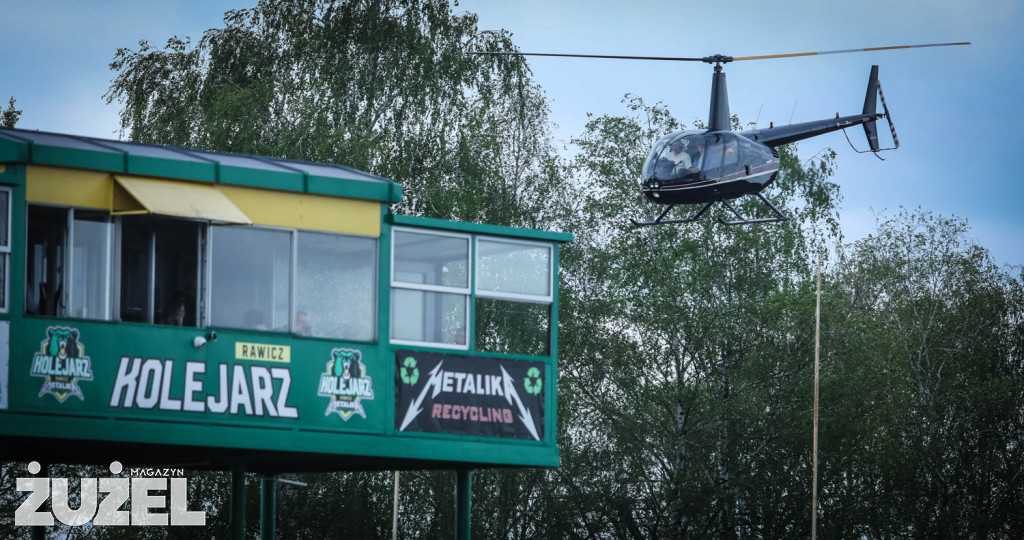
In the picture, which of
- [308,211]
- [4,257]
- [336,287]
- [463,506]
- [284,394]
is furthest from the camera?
[463,506]

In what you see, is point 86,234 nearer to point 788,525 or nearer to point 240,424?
point 240,424

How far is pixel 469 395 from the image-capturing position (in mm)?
21547

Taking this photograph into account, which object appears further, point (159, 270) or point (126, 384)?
point (159, 270)

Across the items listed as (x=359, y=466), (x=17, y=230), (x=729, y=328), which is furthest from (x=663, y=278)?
(x=17, y=230)

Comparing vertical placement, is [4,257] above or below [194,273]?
above

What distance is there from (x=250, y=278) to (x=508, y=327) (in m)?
23.8

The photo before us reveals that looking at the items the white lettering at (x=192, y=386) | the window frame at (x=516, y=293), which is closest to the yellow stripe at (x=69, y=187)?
the white lettering at (x=192, y=386)

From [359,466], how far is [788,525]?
24.1 metres

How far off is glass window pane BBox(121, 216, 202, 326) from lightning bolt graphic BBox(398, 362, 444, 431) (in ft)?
10.5

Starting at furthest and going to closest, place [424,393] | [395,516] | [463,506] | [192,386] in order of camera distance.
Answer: [395,516] → [463,506] → [424,393] → [192,386]

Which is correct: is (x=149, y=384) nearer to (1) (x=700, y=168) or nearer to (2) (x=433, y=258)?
(2) (x=433, y=258)

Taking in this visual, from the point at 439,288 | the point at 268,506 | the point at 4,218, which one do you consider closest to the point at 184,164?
the point at 4,218

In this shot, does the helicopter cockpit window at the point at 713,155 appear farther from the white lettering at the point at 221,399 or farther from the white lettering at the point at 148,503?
the white lettering at the point at 221,399

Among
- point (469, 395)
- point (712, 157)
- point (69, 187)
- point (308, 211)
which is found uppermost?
point (712, 157)
